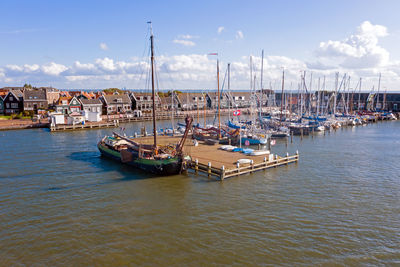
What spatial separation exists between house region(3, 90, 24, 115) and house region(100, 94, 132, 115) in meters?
23.6

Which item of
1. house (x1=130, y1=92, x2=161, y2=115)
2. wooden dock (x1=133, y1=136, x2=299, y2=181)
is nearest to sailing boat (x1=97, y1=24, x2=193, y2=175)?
wooden dock (x1=133, y1=136, x2=299, y2=181)

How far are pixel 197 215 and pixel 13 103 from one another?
8808cm

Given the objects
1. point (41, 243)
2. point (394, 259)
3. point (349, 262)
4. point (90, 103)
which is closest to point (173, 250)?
point (41, 243)

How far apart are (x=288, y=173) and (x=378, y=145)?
28693 millimetres

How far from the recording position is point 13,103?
89.8 m

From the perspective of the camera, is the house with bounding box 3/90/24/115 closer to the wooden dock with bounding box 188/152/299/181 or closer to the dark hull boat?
the dark hull boat

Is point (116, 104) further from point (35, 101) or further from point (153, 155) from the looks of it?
point (153, 155)

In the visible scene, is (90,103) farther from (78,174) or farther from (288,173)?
(288,173)

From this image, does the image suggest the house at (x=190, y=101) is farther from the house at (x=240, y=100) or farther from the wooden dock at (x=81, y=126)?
the wooden dock at (x=81, y=126)

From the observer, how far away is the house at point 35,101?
90.1 metres

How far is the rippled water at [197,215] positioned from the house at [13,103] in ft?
Result: 199

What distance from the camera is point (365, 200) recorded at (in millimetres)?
26656

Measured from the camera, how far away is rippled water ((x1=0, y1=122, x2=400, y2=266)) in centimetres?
1845

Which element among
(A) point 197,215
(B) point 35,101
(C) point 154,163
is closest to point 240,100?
(B) point 35,101
